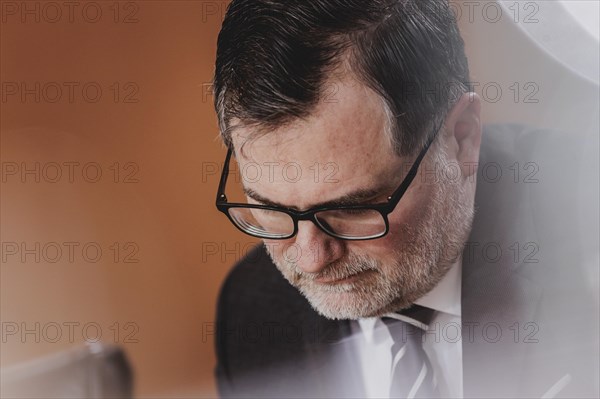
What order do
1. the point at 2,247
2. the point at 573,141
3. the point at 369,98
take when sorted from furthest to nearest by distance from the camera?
the point at 2,247 → the point at 573,141 → the point at 369,98

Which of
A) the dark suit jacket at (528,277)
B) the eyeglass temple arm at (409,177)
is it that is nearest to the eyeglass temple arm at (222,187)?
the eyeglass temple arm at (409,177)

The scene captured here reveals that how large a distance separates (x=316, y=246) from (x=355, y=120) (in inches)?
7.1

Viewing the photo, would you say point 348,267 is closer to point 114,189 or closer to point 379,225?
point 379,225

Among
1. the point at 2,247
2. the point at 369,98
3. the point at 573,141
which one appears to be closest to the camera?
the point at 369,98

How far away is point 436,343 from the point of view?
974 millimetres

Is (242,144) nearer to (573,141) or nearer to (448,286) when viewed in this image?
(448,286)

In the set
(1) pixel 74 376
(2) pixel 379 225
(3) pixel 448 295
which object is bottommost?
(1) pixel 74 376

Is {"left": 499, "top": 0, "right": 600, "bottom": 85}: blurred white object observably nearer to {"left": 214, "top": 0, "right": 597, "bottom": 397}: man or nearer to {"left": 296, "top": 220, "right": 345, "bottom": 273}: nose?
{"left": 214, "top": 0, "right": 597, "bottom": 397}: man

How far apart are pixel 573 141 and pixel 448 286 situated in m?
0.27

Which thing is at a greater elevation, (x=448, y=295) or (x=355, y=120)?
(x=355, y=120)

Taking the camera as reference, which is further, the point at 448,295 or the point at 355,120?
the point at 448,295

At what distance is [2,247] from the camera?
103cm

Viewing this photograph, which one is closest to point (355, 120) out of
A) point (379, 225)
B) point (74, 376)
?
point (379, 225)

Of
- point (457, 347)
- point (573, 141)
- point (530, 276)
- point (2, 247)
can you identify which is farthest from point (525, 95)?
point (2, 247)
